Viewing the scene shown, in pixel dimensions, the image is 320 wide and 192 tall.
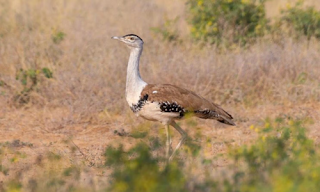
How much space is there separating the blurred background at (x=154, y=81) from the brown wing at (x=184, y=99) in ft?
1.16

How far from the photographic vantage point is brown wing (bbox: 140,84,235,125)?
578 cm

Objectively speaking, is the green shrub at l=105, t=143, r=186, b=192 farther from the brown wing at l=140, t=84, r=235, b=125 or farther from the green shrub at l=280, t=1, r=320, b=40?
the green shrub at l=280, t=1, r=320, b=40

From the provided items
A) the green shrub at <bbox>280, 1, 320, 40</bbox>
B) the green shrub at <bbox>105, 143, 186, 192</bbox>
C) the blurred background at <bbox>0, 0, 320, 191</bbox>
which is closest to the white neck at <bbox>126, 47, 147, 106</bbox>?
the blurred background at <bbox>0, 0, 320, 191</bbox>

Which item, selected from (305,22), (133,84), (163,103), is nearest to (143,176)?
(163,103)

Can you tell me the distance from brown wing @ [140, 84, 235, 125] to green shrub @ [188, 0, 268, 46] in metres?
3.34

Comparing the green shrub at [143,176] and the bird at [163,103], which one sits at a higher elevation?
the green shrub at [143,176]

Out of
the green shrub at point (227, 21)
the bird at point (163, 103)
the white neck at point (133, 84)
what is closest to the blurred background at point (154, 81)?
the green shrub at point (227, 21)

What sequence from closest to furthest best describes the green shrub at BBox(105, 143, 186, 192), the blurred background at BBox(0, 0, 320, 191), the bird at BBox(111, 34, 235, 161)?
the green shrub at BBox(105, 143, 186, 192) < the blurred background at BBox(0, 0, 320, 191) < the bird at BBox(111, 34, 235, 161)

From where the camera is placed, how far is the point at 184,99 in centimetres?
589

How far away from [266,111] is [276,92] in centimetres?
40

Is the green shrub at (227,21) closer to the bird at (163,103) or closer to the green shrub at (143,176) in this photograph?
the bird at (163,103)

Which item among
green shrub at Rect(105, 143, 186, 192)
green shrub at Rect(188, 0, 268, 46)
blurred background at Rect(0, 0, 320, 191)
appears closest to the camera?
green shrub at Rect(105, 143, 186, 192)

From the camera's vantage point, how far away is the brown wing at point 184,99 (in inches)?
228

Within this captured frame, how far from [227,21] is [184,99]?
12.2ft
